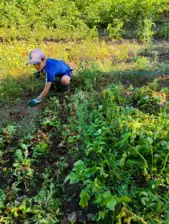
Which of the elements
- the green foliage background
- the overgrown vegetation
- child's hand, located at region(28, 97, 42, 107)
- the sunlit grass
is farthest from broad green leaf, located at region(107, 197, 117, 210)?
the green foliage background

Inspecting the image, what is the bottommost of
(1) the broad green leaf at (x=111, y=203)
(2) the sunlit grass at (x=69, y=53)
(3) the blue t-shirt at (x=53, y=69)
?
(1) the broad green leaf at (x=111, y=203)

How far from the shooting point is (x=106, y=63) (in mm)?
5809

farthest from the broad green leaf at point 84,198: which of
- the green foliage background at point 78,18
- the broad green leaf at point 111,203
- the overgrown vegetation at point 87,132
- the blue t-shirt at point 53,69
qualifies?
the green foliage background at point 78,18

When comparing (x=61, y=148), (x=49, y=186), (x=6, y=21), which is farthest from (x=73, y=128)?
(x=6, y=21)

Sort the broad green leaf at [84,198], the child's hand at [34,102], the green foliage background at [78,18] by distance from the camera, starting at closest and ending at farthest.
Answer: the broad green leaf at [84,198] < the child's hand at [34,102] < the green foliage background at [78,18]

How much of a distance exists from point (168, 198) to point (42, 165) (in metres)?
1.43

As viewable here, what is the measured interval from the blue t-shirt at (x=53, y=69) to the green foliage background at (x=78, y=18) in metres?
2.20

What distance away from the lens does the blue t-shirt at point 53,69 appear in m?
4.78

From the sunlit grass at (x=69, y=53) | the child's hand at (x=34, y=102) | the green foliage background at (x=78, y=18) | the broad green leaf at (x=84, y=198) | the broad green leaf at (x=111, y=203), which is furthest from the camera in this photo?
the green foliage background at (x=78, y=18)

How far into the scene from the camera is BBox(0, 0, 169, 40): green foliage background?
280 inches

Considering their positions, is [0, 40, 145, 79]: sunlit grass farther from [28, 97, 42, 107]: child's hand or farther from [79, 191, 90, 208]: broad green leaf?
[79, 191, 90, 208]: broad green leaf

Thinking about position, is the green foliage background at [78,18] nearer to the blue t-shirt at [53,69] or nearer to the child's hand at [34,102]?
the blue t-shirt at [53,69]

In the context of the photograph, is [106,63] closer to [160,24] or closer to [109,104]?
[109,104]

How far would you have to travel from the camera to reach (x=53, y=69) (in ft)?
15.8
